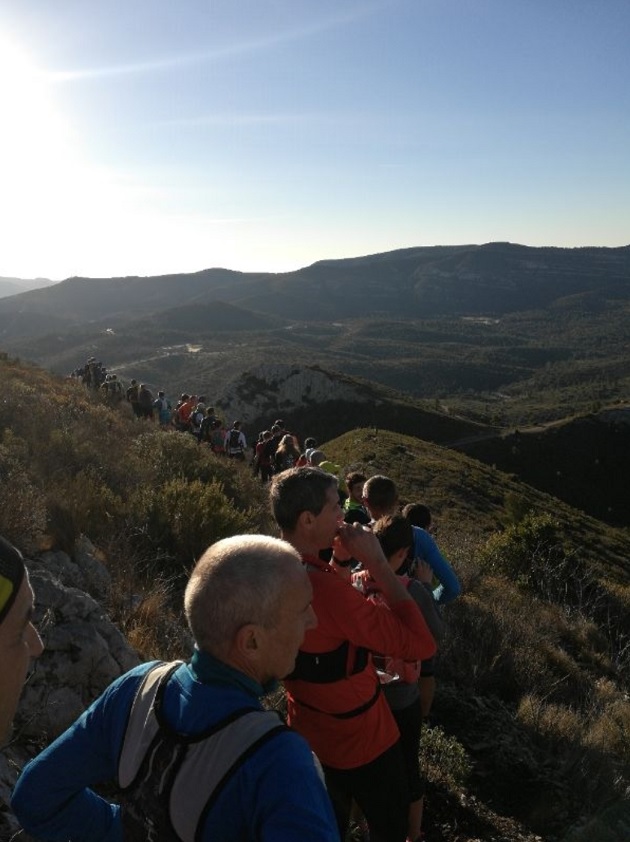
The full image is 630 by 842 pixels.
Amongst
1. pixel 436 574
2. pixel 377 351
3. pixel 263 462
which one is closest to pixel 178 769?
pixel 436 574

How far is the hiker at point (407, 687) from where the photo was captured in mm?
→ 3129

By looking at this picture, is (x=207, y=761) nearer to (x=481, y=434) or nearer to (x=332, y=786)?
(x=332, y=786)

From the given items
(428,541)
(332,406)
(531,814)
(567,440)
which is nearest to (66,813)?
(428,541)

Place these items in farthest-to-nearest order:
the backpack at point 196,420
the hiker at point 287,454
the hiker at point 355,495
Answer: the backpack at point 196,420 → the hiker at point 287,454 → the hiker at point 355,495

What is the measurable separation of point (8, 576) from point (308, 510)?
1480 mm

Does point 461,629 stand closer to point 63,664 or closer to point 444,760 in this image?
point 444,760

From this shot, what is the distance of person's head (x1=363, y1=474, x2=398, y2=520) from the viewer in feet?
12.4

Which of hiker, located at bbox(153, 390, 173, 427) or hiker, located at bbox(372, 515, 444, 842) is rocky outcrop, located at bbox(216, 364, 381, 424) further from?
hiker, located at bbox(372, 515, 444, 842)

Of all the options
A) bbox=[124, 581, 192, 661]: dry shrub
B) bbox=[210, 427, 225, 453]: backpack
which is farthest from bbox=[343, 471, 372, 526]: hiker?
bbox=[210, 427, 225, 453]: backpack

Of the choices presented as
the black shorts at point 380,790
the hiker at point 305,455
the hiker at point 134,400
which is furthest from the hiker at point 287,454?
the black shorts at point 380,790

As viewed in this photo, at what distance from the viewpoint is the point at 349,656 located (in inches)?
97.7

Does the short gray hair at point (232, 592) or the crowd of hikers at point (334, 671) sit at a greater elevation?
the short gray hair at point (232, 592)

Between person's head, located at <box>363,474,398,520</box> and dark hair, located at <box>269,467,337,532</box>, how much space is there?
1112 mm

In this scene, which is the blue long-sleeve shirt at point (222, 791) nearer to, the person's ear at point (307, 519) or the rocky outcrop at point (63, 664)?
the person's ear at point (307, 519)
